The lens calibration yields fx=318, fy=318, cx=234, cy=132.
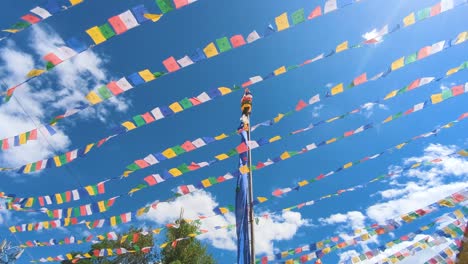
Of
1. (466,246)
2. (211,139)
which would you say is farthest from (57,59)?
(466,246)

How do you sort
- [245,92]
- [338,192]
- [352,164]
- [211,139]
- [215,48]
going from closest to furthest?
[215,48], [211,139], [352,164], [338,192], [245,92]

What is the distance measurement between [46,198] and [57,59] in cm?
429

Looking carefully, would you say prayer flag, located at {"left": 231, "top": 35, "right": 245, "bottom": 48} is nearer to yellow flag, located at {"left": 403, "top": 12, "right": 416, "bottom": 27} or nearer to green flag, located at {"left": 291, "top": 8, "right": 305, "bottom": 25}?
green flag, located at {"left": 291, "top": 8, "right": 305, "bottom": 25}

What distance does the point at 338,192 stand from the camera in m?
6.95

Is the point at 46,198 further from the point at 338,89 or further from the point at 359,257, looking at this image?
the point at 359,257

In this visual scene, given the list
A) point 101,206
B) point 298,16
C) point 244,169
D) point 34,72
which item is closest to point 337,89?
point 298,16

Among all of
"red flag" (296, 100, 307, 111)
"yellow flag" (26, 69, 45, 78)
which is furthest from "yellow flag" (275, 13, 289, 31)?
"yellow flag" (26, 69, 45, 78)

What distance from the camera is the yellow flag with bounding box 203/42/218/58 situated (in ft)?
15.2

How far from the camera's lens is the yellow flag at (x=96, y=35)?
13.5ft

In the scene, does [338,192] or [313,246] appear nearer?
[338,192]

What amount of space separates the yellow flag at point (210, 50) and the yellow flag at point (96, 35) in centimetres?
139

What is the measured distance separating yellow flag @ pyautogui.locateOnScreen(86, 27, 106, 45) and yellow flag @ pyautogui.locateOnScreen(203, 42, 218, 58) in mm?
1392

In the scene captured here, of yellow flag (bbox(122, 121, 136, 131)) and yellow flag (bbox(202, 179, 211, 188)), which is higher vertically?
yellow flag (bbox(122, 121, 136, 131))

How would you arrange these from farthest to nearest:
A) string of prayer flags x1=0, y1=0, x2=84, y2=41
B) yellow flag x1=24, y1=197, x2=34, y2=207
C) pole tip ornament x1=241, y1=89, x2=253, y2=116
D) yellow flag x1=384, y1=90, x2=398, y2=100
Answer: pole tip ornament x1=241, y1=89, x2=253, y2=116 < yellow flag x1=24, y1=197, x2=34, y2=207 < yellow flag x1=384, y1=90, x2=398, y2=100 < string of prayer flags x1=0, y1=0, x2=84, y2=41
